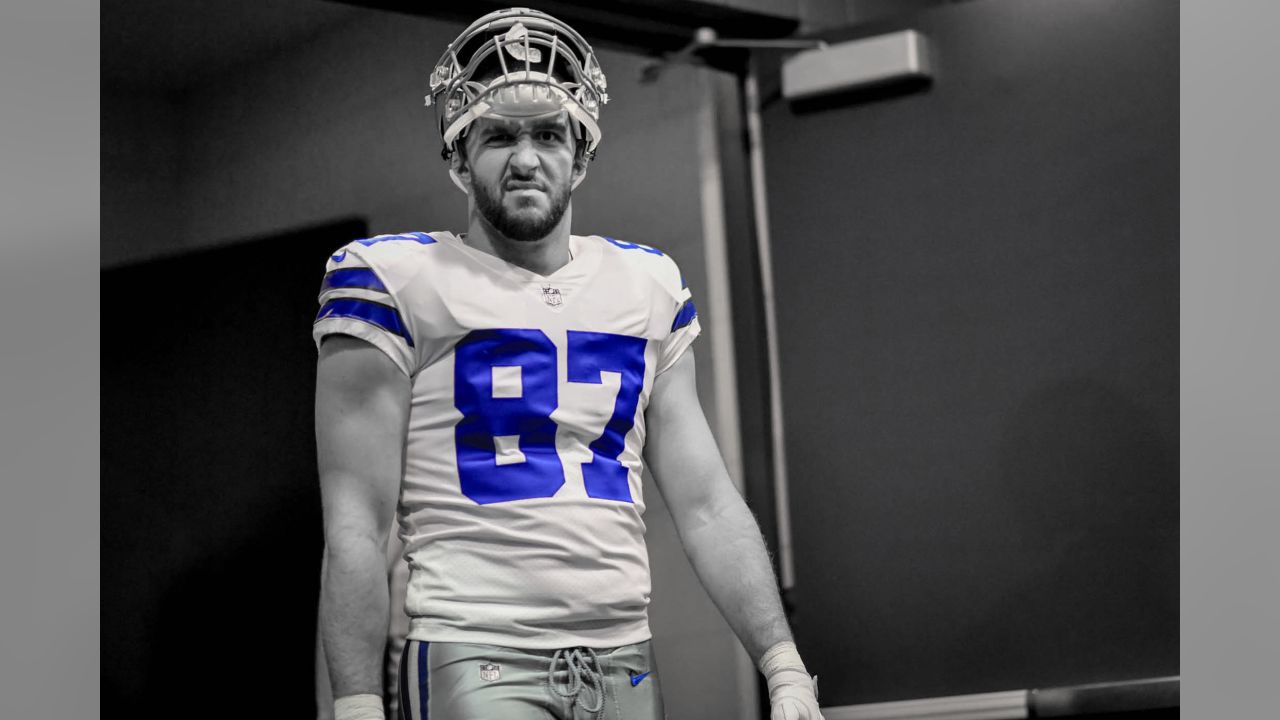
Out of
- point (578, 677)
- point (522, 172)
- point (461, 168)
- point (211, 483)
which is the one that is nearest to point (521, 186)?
point (522, 172)

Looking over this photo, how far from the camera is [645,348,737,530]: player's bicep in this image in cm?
214

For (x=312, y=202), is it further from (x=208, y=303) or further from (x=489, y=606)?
(x=489, y=606)

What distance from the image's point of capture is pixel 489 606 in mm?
1899

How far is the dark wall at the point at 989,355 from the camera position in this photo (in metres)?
3.27

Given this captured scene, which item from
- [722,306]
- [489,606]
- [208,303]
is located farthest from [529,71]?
[722,306]

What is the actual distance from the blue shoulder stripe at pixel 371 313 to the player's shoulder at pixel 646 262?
32 centimetres

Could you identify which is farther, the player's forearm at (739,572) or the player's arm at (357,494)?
the player's forearm at (739,572)

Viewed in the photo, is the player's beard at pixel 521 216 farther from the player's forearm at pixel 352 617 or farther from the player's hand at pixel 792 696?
the player's hand at pixel 792 696

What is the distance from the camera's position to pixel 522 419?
1.97 meters

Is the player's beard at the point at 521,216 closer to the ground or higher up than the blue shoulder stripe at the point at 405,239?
higher up

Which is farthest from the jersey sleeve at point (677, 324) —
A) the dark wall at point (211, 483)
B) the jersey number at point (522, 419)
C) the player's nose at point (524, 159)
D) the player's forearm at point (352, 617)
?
the dark wall at point (211, 483)

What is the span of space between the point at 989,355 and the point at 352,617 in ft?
6.35

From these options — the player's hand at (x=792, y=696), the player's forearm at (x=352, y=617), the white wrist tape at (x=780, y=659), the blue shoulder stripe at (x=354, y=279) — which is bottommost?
the player's hand at (x=792, y=696)

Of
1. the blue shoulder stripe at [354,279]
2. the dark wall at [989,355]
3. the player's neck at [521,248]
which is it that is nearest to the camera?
the blue shoulder stripe at [354,279]
